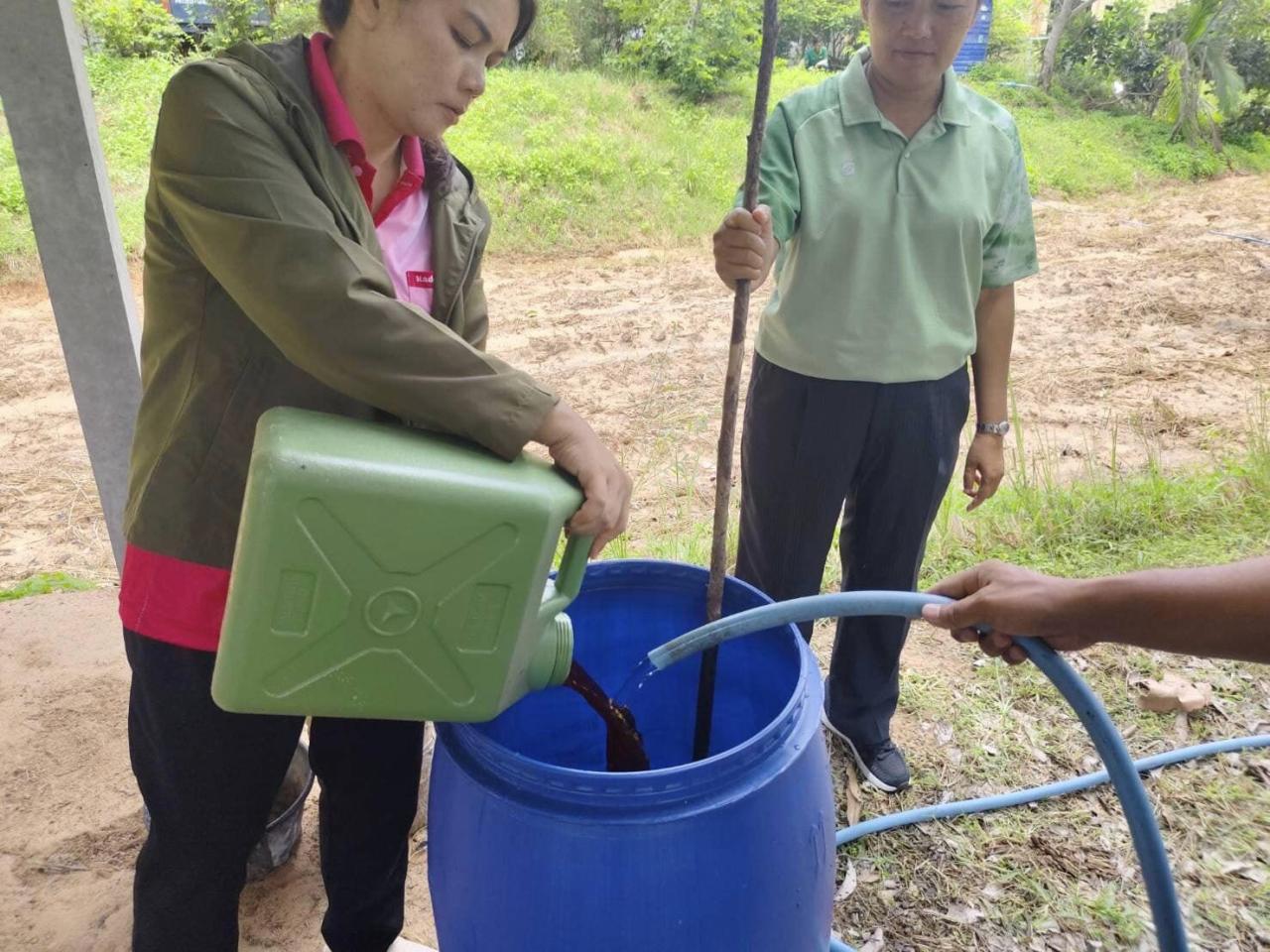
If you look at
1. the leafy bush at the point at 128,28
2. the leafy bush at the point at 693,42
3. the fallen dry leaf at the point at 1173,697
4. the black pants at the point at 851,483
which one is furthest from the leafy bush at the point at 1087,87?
the black pants at the point at 851,483

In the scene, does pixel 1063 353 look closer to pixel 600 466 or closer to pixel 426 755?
pixel 426 755

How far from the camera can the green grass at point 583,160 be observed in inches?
307

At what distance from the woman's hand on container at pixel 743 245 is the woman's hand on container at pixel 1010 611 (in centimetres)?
61

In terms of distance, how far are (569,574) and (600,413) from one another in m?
3.94

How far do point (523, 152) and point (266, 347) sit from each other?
26.6 feet

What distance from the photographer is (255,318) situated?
1.03m

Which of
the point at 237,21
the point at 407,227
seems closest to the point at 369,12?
the point at 407,227

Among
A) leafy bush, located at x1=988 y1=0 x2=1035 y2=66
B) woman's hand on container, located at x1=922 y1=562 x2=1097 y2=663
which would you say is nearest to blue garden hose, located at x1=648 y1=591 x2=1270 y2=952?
woman's hand on container, located at x1=922 y1=562 x2=1097 y2=663

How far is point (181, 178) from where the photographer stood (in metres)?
1.02

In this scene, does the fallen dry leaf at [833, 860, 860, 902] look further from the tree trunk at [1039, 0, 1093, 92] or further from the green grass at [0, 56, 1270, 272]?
the tree trunk at [1039, 0, 1093, 92]

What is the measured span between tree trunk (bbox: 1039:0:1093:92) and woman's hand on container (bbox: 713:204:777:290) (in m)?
15.5

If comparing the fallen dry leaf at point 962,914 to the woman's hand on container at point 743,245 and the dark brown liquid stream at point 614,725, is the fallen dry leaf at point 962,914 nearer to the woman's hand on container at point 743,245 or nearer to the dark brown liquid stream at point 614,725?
the dark brown liquid stream at point 614,725

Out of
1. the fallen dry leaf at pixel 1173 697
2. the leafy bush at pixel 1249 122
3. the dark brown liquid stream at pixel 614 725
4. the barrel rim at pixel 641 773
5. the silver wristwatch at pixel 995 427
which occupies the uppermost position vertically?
the barrel rim at pixel 641 773

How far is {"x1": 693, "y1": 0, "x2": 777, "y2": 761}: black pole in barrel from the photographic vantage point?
127 centimetres
